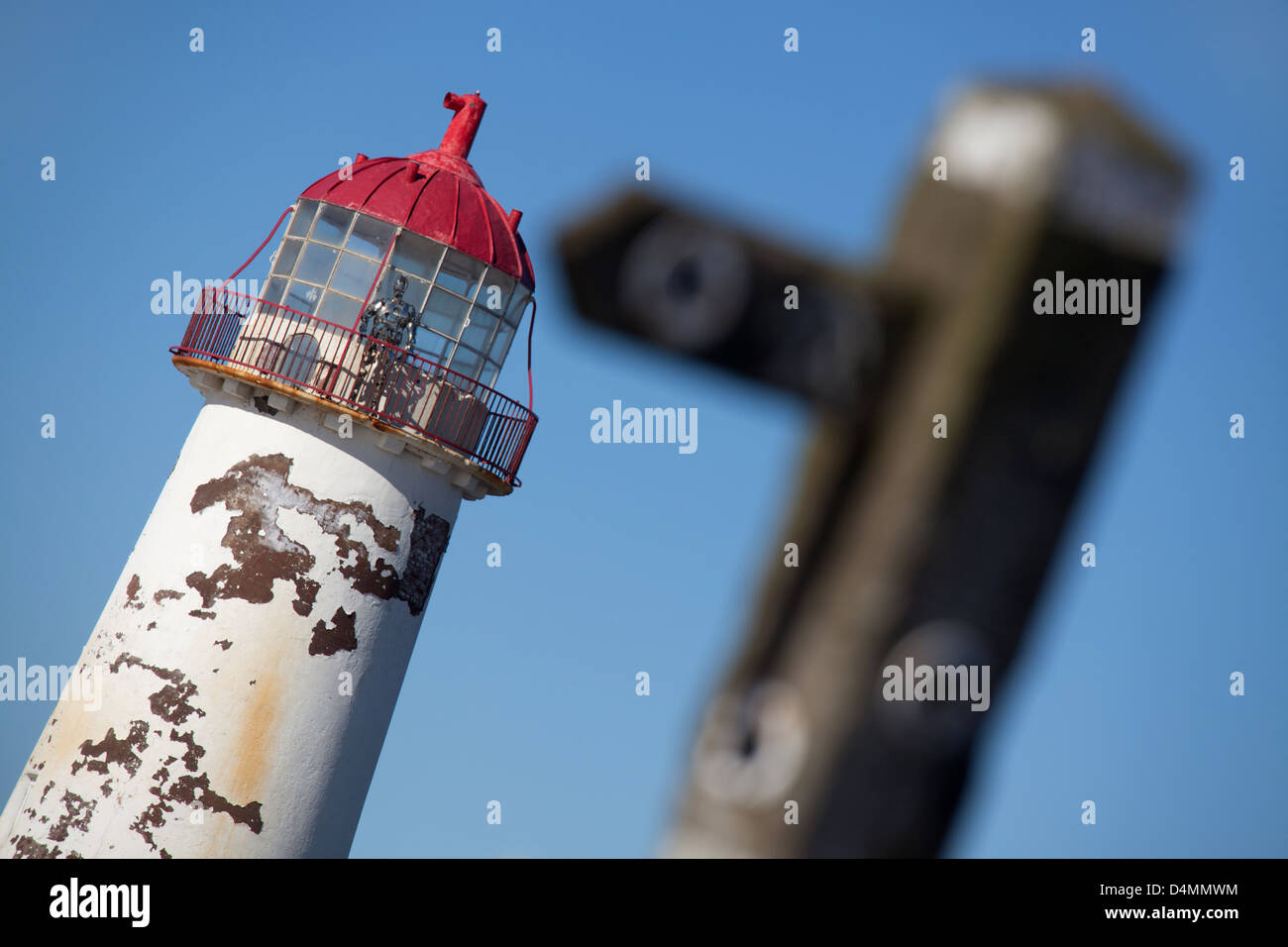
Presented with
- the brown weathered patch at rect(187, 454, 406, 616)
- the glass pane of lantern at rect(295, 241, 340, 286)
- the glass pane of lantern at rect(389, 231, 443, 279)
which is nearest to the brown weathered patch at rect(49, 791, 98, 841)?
the brown weathered patch at rect(187, 454, 406, 616)

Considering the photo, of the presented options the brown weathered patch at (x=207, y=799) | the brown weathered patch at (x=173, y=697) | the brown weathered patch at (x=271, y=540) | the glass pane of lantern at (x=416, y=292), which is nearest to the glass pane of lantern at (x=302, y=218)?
the glass pane of lantern at (x=416, y=292)

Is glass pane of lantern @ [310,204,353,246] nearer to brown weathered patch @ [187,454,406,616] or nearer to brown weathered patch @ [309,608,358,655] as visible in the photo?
brown weathered patch @ [187,454,406,616]

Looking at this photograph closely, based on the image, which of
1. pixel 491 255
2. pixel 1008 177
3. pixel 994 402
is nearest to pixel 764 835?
pixel 994 402

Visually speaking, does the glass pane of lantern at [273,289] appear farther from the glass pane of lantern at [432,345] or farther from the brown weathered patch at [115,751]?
the brown weathered patch at [115,751]

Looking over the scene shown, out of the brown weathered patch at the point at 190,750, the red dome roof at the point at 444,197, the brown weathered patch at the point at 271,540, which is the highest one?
the red dome roof at the point at 444,197

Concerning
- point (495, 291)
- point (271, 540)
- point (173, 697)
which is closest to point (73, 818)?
point (173, 697)

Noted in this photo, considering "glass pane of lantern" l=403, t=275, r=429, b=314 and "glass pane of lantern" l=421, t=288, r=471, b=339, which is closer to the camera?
"glass pane of lantern" l=403, t=275, r=429, b=314

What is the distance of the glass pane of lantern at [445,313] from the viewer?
1595cm

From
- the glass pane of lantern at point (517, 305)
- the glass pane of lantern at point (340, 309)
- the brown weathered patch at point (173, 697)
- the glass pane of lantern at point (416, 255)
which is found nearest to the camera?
the brown weathered patch at point (173, 697)

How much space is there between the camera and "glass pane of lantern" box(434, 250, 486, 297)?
1609 centimetres

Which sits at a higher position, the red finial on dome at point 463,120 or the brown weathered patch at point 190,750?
the red finial on dome at point 463,120

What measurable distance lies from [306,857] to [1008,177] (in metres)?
13.1

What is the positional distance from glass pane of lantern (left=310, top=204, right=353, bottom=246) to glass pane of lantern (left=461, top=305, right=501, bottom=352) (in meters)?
1.74

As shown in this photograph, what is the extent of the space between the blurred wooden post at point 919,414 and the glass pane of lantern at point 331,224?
14.3 metres
